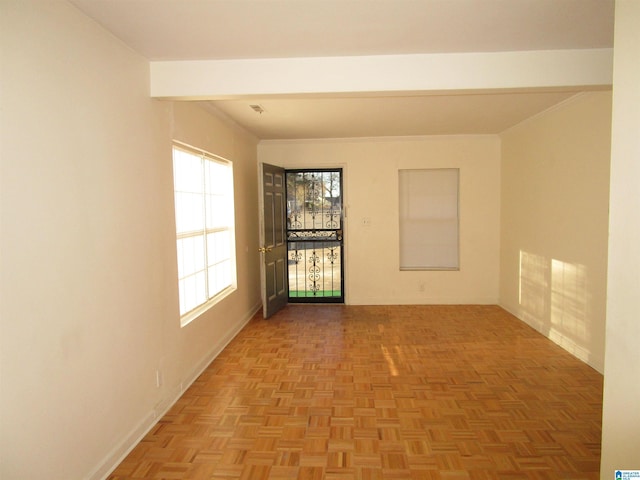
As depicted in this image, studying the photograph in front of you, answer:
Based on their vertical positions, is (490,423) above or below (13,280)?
below

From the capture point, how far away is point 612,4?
7.57ft

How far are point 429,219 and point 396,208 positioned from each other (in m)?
0.59

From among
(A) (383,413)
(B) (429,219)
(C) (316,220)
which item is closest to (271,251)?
(C) (316,220)

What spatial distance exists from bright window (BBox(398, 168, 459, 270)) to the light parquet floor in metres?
1.90

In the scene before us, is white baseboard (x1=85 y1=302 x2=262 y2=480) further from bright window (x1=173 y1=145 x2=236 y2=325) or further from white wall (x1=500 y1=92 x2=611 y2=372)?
white wall (x1=500 y1=92 x2=611 y2=372)

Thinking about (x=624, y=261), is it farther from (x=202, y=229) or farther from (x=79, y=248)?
(x=202, y=229)

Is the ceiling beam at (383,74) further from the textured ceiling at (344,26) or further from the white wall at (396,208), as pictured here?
the white wall at (396,208)

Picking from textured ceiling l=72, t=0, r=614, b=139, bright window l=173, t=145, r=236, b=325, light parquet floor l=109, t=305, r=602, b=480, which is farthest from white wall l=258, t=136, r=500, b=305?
textured ceiling l=72, t=0, r=614, b=139

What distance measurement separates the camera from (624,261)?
68.6 inches

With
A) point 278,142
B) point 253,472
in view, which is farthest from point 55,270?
point 278,142

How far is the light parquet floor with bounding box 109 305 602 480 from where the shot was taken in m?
2.55

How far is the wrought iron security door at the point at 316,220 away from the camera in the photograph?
683 cm

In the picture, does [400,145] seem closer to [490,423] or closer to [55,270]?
[490,423]

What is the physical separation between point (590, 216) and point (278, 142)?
425 cm
